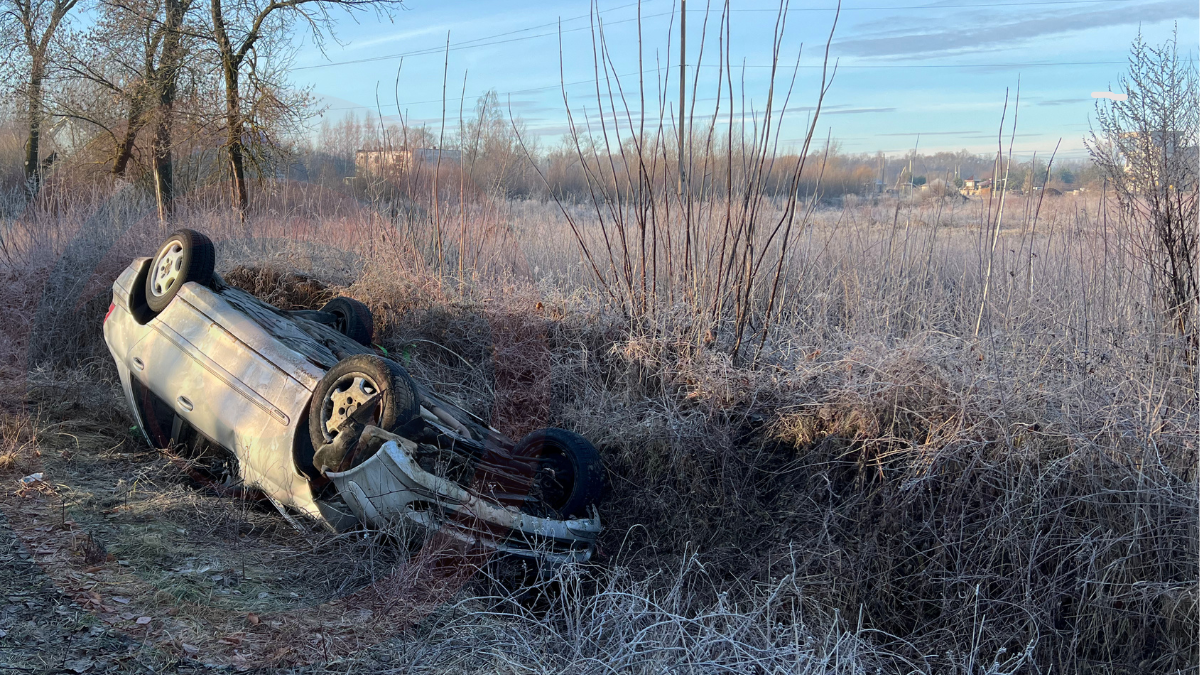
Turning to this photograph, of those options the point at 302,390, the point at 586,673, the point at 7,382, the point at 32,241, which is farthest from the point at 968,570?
the point at 32,241

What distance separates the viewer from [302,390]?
3955mm

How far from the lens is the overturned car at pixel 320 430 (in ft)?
11.8

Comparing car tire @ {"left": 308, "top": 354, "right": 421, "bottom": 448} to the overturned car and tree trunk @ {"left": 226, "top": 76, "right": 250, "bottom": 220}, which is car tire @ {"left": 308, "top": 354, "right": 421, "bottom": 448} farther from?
tree trunk @ {"left": 226, "top": 76, "right": 250, "bottom": 220}

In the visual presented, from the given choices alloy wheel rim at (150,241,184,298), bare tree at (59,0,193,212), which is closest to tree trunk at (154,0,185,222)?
bare tree at (59,0,193,212)

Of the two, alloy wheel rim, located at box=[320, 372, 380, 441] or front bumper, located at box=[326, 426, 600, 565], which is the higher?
alloy wheel rim, located at box=[320, 372, 380, 441]

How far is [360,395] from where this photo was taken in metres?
3.76

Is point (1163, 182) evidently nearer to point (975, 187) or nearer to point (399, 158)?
point (975, 187)

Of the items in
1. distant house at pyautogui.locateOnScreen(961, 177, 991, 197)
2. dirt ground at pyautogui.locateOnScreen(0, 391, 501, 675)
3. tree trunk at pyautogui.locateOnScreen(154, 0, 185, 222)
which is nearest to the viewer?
dirt ground at pyautogui.locateOnScreen(0, 391, 501, 675)

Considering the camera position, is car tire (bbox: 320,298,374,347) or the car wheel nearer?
the car wheel

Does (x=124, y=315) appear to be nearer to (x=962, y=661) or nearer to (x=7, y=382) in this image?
A: (x=7, y=382)

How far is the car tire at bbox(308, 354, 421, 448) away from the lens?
12.0 feet

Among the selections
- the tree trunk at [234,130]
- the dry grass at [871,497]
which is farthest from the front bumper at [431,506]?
the tree trunk at [234,130]

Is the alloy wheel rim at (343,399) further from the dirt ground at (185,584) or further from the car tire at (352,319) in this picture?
the car tire at (352,319)

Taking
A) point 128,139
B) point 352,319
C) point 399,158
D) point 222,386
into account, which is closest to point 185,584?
point 222,386
